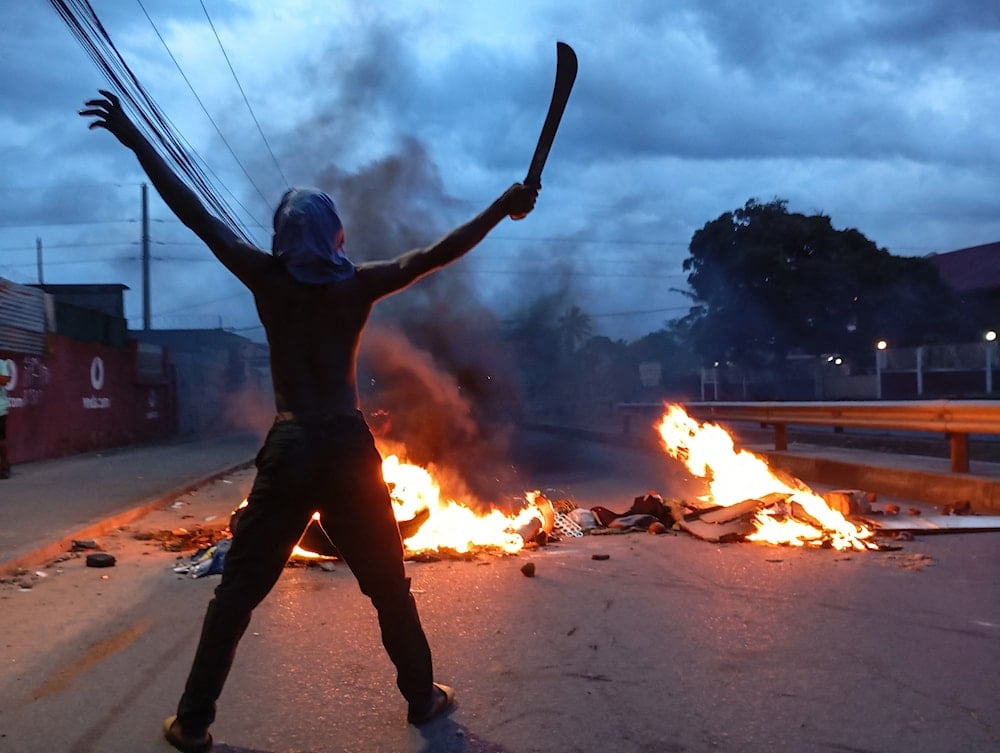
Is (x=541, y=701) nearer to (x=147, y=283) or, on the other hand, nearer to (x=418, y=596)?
(x=418, y=596)

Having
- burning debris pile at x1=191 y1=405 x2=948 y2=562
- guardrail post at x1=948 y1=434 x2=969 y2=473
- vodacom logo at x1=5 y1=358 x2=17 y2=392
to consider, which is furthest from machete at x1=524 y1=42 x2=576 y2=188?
vodacom logo at x1=5 y1=358 x2=17 y2=392

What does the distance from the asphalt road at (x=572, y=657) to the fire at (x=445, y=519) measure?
421 millimetres

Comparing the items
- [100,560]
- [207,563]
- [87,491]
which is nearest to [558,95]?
[207,563]

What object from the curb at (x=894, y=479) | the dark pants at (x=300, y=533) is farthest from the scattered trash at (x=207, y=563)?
the curb at (x=894, y=479)

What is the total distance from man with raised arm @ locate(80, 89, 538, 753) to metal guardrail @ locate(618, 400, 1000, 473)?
288 inches

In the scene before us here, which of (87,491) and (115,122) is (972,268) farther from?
(115,122)

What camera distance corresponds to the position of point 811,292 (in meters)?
35.4

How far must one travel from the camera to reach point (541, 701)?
12.6 feet

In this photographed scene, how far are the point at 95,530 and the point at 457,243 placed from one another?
22.9 ft

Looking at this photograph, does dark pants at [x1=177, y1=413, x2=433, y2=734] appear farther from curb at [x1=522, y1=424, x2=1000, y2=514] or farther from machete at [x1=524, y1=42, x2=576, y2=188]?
curb at [x1=522, y1=424, x2=1000, y2=514]

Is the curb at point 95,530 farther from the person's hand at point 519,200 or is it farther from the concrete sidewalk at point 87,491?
the person's hand at point 519,200

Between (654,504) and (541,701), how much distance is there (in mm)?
5041

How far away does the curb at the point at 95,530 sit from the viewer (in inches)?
282

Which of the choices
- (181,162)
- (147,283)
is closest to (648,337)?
(147,283)
